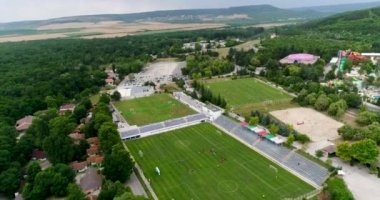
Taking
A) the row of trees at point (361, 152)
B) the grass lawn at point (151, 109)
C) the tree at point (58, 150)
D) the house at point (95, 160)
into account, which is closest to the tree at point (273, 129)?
the row of trees at point (361, 152)

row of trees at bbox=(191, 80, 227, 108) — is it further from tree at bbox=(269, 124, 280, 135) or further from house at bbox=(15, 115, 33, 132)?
house at bbox=(15, 115, 33, 132)

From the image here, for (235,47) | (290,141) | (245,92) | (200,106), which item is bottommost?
(235,47)

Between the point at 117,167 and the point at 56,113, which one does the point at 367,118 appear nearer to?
the point at 117,167

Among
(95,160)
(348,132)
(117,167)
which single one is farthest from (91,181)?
(348,132)

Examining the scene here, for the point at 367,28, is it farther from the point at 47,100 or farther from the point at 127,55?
the point at 47,100

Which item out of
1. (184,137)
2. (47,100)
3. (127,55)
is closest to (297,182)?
(184,137)

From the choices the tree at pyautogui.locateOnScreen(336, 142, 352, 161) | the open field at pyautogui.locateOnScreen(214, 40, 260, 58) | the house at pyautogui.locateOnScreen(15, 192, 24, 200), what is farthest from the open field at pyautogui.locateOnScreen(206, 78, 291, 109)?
the house at pyautogui.locateOnScreen(15, 192, 24, 200)
